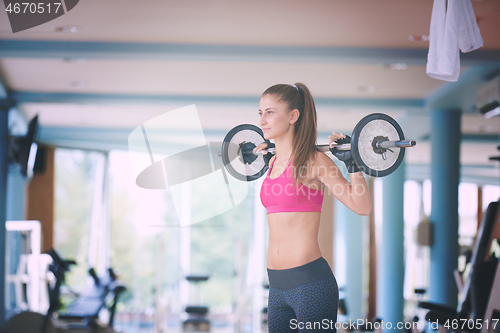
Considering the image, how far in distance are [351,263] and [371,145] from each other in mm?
5933

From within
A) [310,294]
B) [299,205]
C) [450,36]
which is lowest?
[310,294]

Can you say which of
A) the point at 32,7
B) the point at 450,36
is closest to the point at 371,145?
the point at 450,36

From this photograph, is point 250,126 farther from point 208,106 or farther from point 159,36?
point 208,106

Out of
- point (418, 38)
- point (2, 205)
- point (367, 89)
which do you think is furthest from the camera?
point (367, 89)

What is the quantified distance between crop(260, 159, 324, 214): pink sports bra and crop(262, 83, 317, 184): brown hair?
5 centimetres

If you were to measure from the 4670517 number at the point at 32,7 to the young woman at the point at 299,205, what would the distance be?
216 centimetres

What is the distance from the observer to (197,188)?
24.2 feet

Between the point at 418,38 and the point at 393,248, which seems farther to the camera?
the point at 393,248

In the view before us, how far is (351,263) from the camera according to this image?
687cm

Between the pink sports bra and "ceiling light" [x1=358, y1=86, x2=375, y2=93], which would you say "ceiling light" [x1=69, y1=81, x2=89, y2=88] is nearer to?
"ceiling light" [x1=358, y1=86, x2=375, y2=93]

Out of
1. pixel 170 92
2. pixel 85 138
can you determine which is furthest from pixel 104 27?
pixel 85 138

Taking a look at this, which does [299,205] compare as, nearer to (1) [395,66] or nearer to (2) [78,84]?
(1) [395,66]

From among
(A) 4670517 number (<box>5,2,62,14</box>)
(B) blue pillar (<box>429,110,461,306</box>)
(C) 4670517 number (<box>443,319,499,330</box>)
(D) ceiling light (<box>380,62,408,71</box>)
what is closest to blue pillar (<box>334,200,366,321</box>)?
(B) blue pillar (<box>429,110,461,306</box>)

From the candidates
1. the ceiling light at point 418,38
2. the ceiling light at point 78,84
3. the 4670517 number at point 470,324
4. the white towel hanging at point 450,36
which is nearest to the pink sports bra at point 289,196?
the white towel hanging at point 450,36
